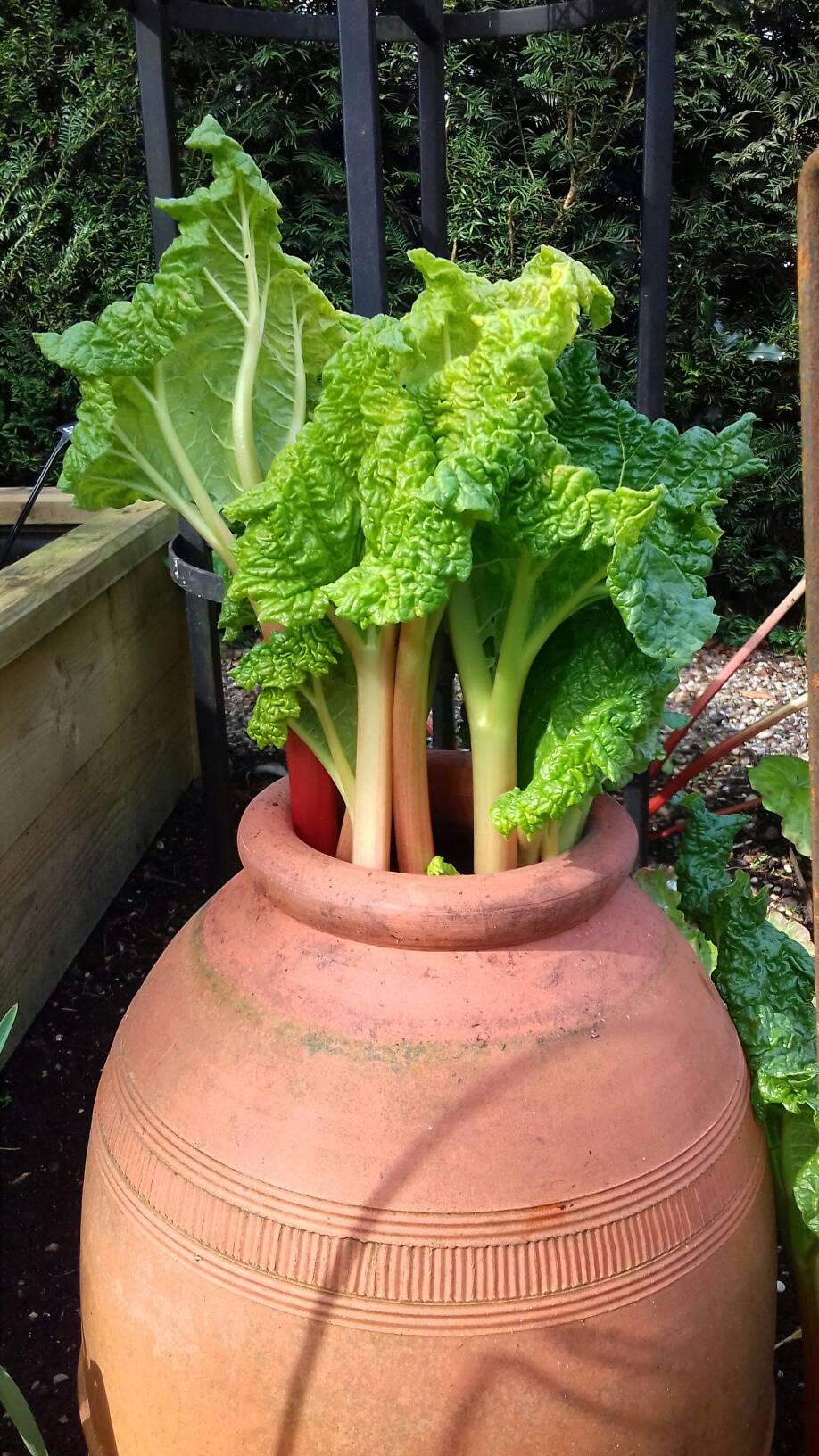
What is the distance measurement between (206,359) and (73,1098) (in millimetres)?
1303

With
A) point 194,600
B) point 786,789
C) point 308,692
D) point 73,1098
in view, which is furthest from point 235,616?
point 786,789

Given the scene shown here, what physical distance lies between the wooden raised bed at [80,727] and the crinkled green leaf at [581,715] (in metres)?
0.97

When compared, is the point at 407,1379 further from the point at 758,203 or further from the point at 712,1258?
the point at 758,203

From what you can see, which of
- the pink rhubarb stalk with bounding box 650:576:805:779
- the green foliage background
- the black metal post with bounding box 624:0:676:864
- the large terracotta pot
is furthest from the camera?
the green foliage background

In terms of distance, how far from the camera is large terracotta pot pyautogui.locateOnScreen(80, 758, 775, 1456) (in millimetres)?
897

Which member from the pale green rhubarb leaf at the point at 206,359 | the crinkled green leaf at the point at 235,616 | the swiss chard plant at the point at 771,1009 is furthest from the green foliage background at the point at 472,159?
the crinkled green leaf at the point at 235,616

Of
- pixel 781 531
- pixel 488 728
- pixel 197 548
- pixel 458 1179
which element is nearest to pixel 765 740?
pixel 781 531

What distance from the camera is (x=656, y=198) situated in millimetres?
1703

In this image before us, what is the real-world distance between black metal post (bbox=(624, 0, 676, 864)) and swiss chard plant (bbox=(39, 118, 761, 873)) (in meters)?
0.57

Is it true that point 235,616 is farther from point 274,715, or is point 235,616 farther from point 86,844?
point 86,844

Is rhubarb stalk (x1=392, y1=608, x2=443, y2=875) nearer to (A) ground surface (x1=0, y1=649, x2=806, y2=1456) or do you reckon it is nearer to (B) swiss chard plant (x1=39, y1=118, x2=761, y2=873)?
(B) swiss chard plant (x1=39, y1=118, x2=761, y2=873)

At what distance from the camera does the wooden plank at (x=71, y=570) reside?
1.83 meters

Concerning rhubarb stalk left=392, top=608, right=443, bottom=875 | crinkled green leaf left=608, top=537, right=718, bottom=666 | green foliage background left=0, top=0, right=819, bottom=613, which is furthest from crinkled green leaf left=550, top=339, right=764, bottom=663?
green foliage background left=0, top=0, right=819, bottom=613

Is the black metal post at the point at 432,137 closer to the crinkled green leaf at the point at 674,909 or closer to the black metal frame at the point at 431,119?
the black metal frame at the point at 431,119
